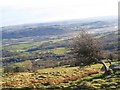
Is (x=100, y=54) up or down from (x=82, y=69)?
up

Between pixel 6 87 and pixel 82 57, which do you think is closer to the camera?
pixel 6 87

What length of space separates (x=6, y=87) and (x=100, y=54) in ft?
52.1

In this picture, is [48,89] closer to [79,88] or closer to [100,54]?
[79,88]

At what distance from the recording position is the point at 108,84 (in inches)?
1430

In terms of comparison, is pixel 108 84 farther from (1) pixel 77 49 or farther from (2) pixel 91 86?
(1) pixel 77 49

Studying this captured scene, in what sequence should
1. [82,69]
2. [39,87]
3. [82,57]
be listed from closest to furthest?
1. [39,87]
2. [82,57]
3. [82,69]

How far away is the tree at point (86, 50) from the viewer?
47031 millimetres

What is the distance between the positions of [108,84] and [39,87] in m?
8.39

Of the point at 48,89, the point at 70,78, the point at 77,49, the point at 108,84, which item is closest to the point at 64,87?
the point at 48,89

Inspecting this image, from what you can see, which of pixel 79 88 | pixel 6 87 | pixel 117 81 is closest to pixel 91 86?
pixel 79 88

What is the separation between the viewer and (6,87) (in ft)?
130

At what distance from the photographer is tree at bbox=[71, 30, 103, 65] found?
47.0 metres

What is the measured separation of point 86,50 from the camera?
47094 millimetres

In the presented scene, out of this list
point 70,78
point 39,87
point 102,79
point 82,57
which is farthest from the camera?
point 82,57
